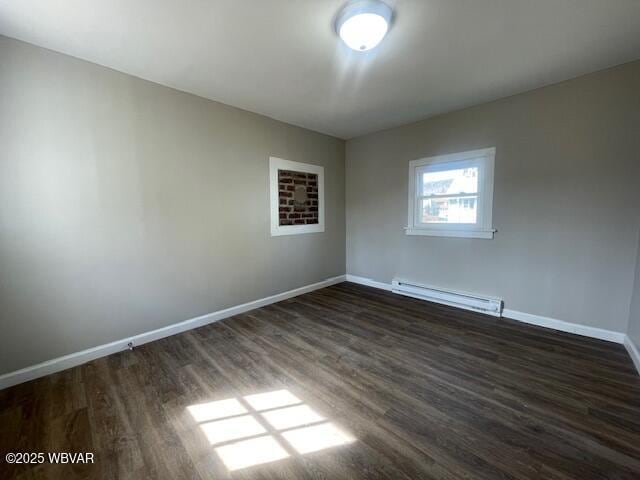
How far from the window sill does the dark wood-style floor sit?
1090mm

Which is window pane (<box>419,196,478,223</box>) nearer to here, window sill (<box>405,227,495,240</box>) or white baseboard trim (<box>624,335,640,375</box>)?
window sill (<box>405,227,495,240</box>)

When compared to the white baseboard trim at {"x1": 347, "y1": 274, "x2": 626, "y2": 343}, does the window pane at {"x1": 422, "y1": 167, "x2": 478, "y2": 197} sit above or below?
above

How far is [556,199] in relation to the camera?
8.63ft

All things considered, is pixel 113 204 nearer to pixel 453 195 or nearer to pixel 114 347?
pixel 114 347

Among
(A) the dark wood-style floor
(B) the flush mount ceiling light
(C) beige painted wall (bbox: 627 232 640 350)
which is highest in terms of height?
(B) the flush mount ceiling light

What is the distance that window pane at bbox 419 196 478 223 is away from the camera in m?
3.20

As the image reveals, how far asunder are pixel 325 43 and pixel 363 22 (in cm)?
42

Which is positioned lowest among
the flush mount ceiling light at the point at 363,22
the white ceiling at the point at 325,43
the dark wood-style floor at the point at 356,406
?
the dark wood-style floor at the point at 356,406

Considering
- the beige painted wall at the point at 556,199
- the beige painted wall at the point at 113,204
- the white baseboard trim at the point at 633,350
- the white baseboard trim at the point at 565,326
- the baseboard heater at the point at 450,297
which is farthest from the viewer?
the baseboard heater at the point at 450,297

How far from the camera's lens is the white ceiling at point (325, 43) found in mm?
1601

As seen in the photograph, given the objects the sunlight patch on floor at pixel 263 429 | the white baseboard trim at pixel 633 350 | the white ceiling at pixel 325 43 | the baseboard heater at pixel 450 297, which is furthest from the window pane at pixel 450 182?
the sunlight patch on floor at pixel 263 429

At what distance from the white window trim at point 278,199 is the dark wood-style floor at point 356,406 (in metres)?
1.48

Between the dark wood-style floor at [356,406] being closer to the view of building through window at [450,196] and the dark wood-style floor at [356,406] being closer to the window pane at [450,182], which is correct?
the view of building through window at [450,196]

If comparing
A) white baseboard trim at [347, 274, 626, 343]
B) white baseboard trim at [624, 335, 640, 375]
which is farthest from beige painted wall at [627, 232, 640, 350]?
white baseboard trim at [347, 274, 626, 343]
